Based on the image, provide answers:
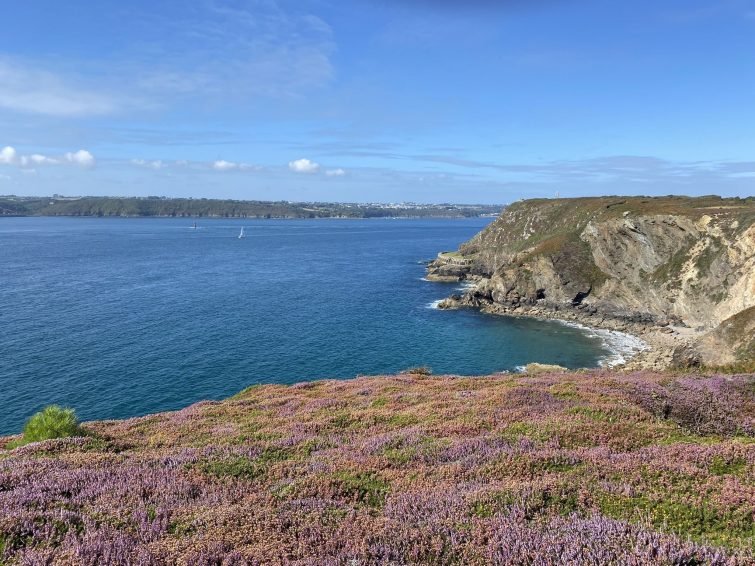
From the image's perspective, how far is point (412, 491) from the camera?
26.5ft

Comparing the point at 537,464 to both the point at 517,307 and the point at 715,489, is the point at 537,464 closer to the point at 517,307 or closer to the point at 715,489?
the point at 715,489

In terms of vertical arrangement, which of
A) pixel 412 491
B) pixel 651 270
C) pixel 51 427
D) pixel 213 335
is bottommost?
pixel 213 335

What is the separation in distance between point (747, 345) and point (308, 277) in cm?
8625

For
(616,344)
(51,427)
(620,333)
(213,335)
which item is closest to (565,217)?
(620,333)

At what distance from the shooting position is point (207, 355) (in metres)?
56.7

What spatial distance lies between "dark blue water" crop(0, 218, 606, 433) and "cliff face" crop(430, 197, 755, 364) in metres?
12.0

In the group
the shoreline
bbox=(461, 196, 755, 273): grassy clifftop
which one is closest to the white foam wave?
the shoreline

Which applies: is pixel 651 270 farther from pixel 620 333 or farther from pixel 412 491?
pixel 412 491

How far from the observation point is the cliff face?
6675 centimetres

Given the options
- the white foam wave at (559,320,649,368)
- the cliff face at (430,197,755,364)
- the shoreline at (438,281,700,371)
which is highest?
the cliff face at (430,197,755,364)

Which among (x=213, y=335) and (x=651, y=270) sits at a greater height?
(x=651, y=270)

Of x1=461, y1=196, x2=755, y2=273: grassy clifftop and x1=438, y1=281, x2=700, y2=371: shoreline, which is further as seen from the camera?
x1=461, y1=196, x2=755, y2=273: grassy clifftop

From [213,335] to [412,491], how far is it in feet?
200

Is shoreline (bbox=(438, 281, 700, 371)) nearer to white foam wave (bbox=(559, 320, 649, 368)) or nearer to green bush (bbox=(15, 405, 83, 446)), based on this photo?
white foam wave (bbox=(559, 320, 649, 368))
